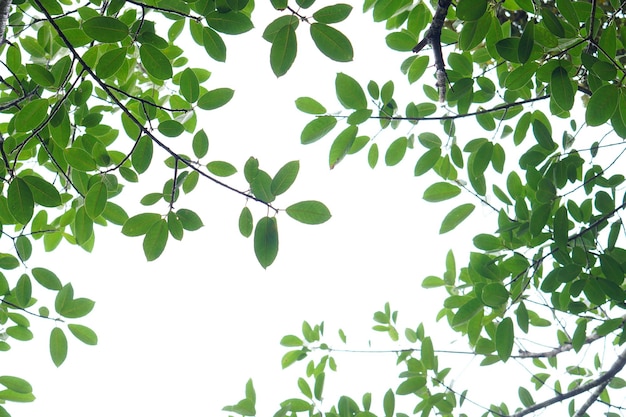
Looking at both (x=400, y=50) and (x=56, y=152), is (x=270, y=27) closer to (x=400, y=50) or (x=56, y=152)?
(x=400, y=50)

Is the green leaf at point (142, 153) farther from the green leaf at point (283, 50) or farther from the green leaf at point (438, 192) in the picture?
the green leaf at point (438, 192)

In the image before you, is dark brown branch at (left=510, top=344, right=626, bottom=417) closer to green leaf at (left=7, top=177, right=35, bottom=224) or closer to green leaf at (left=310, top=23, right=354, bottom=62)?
green leaf at (left=310, top=23, right=354, bottom=62)

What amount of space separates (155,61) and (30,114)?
0.31 m

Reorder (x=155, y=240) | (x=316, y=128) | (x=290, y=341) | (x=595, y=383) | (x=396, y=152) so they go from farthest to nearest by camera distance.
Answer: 1. (x=290, y=341)
2. (x=595, y=383)
3. (x=396, y=152)
4. (x=316, y=128)
5. (x=155, y=240)

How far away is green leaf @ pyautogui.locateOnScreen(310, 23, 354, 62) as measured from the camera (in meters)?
1.16

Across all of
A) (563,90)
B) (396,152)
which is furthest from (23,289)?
(563,90)

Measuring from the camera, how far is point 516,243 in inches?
73.2

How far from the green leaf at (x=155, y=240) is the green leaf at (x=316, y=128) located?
49 cm

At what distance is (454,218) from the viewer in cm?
183

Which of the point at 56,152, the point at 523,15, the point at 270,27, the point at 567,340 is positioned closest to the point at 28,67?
the point at 56,152

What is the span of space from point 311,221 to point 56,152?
35.8 inches

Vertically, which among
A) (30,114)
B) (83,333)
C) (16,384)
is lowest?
(16,384)

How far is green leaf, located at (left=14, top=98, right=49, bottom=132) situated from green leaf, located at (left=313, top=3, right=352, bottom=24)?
0.66m

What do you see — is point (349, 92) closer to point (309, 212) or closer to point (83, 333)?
point (309, 212)
